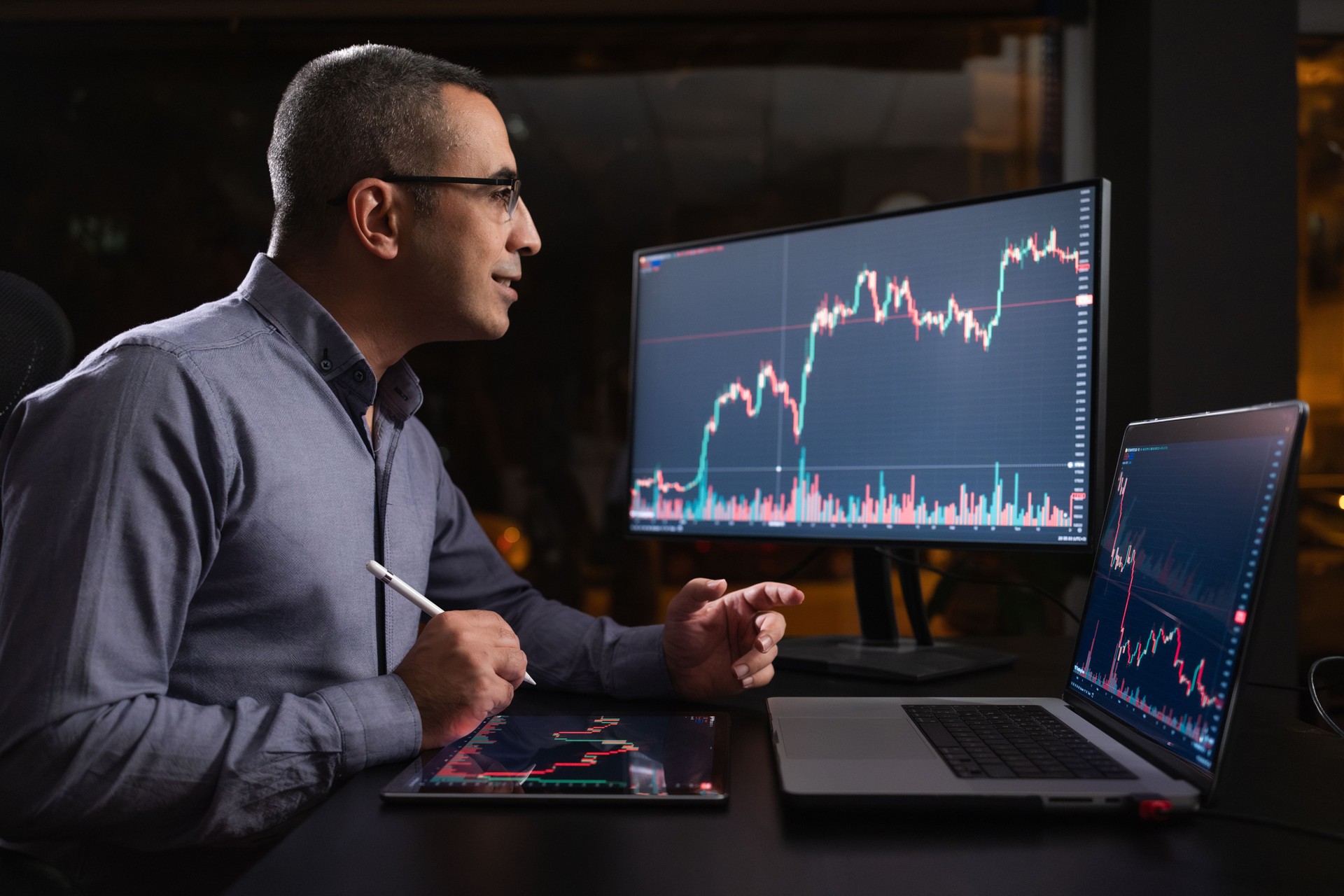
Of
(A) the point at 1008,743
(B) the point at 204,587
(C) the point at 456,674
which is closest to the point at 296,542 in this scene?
(B) the point at 204,587

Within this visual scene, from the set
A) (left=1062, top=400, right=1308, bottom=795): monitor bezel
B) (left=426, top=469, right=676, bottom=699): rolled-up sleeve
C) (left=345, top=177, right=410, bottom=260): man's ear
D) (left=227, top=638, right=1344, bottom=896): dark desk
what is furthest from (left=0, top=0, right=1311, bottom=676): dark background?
(left=227, top=638, right=1344, bottom=896): dark desk

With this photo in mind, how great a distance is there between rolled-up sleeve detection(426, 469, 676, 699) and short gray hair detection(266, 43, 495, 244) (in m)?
0.38

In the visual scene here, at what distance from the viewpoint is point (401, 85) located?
1040 millimetres

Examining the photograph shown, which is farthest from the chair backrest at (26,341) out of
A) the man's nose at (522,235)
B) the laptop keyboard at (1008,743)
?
the laptop keyboard at (1008,743)

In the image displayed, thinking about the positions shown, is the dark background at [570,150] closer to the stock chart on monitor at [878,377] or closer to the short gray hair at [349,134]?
the stock chart on monitor at [878,377]

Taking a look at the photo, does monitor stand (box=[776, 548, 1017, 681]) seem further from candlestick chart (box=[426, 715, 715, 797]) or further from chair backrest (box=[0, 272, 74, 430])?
chair backrest (box=[0, 272, 74, 430])

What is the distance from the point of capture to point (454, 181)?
1.04 metres

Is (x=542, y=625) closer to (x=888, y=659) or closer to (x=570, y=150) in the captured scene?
(x=888, y=659)

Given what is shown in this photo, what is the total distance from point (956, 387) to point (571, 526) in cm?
174

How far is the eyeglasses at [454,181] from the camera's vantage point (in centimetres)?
102

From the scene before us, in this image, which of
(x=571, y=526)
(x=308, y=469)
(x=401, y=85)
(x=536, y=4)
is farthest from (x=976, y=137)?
(x=308, y=469)

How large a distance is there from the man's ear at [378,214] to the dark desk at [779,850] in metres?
0.60

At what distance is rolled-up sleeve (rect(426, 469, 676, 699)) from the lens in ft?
3.26

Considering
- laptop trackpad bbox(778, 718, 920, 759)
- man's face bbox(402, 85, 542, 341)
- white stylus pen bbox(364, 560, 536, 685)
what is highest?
man's face bbox(402, 85, 542, 341)
